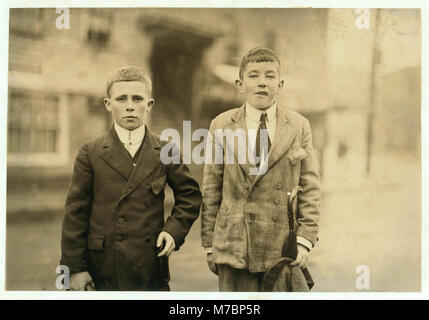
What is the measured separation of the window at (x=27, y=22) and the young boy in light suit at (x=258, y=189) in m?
1.40

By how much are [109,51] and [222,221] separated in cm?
137

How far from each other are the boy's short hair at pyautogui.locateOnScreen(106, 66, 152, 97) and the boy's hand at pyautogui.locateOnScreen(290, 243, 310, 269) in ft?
4.76

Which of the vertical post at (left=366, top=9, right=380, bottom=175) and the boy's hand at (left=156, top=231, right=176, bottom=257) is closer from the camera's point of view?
the boy's hand at (left=156, top=231, right=176, bottom=257)

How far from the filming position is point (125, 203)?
2.68 m

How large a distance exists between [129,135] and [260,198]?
3.13ft

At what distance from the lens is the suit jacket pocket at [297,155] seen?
8.97ft

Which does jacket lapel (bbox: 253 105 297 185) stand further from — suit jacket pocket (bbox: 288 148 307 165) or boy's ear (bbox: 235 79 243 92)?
boy's ear (bbox: 235 79 243 92)

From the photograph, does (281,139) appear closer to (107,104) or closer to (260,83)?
(260,83)

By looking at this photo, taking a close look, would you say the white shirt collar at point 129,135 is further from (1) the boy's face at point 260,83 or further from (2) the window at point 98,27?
(1) the boy's face at point 260,83

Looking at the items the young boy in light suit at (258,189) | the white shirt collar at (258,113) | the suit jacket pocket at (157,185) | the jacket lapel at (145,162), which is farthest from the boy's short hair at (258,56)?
the suit jacket pocket at (157,185)

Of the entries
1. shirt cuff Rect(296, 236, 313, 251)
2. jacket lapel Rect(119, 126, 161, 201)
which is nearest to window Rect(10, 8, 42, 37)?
jacket lapel Rect(119, 126, 161, 201)

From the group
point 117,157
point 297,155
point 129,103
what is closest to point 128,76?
point 129,103

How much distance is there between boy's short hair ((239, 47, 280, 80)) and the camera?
2.80 metres
